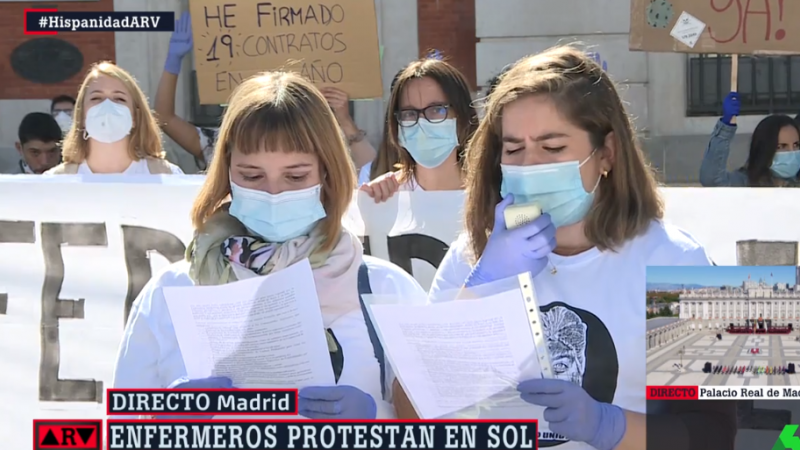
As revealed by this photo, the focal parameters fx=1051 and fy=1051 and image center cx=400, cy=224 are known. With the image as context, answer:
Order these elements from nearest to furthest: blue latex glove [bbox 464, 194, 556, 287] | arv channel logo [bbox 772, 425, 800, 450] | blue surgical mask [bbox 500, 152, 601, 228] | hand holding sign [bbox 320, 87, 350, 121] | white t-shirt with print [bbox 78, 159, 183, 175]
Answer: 1. arv channel logo [bbox 772, 425, 800, 450]
2. blue latex glove [bbox 464, 194, 556, 287]
3. blue surgical mask [bbox 500, 152, 601, 228]
4. white t-shirt with print [bbox 78, 159, 183, 175]
5. hand holding sign [bbox 320, 87, 350, 121]

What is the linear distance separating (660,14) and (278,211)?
3294 mm

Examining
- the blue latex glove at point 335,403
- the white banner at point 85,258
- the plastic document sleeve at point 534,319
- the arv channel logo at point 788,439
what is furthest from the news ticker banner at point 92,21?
the arv channel logo at point 788,439

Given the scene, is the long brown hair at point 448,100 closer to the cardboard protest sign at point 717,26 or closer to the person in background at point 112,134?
the person in background at point 112,134

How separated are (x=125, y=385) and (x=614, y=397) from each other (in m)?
1.17

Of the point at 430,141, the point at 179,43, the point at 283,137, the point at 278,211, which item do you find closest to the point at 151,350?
the point at 278,211

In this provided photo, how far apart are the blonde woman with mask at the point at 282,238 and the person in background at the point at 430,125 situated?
1316 millimetres

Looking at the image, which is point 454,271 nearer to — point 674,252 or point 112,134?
point 674,252

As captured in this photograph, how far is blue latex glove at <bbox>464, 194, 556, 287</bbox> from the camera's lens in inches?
93.0

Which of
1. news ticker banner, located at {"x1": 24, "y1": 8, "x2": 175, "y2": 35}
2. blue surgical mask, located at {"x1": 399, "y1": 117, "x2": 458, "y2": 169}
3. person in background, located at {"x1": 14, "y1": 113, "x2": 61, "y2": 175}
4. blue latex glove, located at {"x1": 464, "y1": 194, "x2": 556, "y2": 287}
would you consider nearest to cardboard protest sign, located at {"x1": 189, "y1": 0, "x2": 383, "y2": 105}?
blue surgical mask, located at {"x1": 399, "y1": 117, "x2": 458, "y2": 169}

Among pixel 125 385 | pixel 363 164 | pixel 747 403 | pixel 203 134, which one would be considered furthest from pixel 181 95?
pixel 747 403

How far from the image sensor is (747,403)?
2250 mm

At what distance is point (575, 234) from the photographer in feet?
8.30

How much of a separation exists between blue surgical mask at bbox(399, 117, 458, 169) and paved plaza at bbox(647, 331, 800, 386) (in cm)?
193

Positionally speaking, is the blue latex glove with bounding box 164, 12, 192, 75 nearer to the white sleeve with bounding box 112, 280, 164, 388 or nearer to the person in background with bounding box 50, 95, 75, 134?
the person in background with bounding box 50, 95, 75, 134
